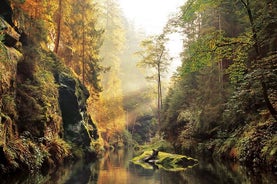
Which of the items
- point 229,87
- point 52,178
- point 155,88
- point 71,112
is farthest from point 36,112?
point 155,88

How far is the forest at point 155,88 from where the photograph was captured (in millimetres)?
12312

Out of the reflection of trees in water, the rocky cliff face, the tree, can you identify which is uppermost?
the tree

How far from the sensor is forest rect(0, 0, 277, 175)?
12.3 metres

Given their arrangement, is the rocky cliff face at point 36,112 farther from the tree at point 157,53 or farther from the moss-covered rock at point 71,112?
the tree at point 157,53

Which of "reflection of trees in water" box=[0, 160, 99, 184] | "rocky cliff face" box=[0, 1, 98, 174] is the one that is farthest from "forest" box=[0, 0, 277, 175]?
"reflection of trees in water" box=[0, 160, 99, 184]

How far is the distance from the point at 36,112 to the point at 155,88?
2739 centimetres

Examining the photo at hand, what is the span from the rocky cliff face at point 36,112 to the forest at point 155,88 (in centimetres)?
6

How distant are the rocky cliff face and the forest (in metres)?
0.06

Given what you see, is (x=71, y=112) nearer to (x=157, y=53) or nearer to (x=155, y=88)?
(x=157, y=53)

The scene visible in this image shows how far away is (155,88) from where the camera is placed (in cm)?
4281

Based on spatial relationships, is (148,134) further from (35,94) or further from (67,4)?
(35,94)

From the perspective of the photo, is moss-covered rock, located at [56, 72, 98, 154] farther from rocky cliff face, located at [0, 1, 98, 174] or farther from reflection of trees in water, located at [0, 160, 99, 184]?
reflection of trees in water, located at [0, 160, 99, 184]

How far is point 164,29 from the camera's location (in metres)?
34.0

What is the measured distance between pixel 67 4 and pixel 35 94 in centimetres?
1189
